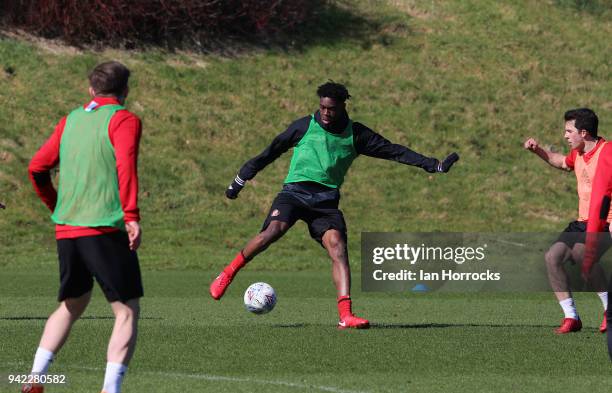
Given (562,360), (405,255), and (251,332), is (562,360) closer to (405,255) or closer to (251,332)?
(251,332)

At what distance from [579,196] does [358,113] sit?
21.2 metres

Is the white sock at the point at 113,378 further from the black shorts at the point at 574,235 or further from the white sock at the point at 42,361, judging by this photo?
the black shorts at the point at 574,235

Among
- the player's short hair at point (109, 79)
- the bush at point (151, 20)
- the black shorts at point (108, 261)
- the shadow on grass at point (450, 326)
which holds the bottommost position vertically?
the shadow on grass at point (450, 326)

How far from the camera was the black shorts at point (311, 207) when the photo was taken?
12.6m

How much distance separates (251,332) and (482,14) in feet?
96.2

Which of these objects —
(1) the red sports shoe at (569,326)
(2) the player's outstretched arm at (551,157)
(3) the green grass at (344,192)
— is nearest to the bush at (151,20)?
(3) the green grass at (344,192)

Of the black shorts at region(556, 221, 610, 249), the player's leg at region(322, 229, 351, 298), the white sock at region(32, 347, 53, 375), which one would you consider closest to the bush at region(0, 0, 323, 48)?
the player's leg at region(322, 229, 351, 298)

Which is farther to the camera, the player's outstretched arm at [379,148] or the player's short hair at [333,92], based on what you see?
the player's outstretched arm at [379,148]

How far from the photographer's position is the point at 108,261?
7336 millimetres

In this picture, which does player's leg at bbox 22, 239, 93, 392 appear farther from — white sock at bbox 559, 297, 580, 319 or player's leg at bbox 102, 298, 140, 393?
white sock at bbox 559, 297, 580, 319

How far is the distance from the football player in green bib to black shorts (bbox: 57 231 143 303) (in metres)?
5.08

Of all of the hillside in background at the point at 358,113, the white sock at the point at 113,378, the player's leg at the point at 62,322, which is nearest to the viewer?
the white sock at the point at 113,378

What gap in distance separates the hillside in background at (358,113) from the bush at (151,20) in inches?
24.5

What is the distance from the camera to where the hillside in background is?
27.0 m
